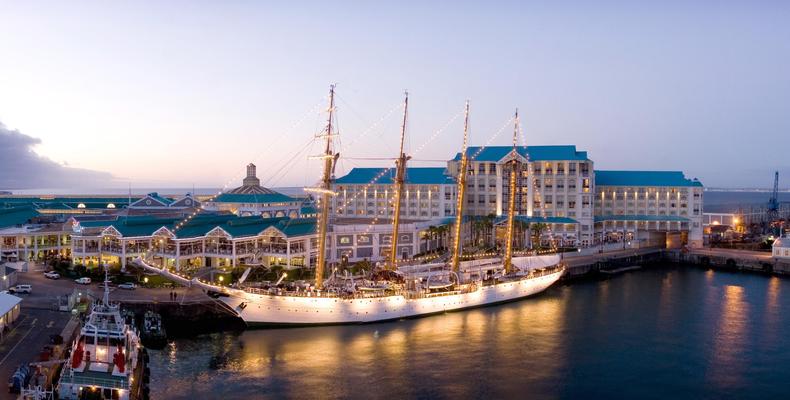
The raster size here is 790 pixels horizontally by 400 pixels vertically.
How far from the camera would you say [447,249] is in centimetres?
7262

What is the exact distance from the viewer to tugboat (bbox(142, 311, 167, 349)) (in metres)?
35.0

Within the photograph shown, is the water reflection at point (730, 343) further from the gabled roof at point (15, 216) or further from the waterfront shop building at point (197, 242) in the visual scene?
the gabled roof at point (15, 216)

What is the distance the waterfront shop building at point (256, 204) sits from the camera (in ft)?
252

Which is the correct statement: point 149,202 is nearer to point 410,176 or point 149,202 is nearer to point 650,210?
point 410,176

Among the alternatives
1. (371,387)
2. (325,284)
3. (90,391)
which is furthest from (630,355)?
(90,391)

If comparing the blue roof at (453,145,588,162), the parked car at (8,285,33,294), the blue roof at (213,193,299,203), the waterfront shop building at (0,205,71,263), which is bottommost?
the parked car at (8,285,33,294)

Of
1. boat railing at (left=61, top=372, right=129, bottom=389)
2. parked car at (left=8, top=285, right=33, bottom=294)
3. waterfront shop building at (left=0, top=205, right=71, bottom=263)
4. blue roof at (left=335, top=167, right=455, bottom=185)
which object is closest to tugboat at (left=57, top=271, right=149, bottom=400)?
boat railing at (left=61, top=372, right=129, bottom=389)

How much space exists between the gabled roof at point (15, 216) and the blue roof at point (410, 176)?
35.8 meters

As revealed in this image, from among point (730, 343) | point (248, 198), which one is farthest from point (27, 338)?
point (248, 198)

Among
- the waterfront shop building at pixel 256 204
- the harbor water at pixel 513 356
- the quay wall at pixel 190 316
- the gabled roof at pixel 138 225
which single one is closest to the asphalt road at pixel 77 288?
the quay wall at pixel 190 316

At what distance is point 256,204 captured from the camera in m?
77.8

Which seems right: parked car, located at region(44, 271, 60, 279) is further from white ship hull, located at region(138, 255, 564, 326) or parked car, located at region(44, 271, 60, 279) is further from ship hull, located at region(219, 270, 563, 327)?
ship hull, located at region(219, 270, 563, 327)

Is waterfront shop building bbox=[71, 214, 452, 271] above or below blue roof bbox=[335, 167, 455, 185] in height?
below

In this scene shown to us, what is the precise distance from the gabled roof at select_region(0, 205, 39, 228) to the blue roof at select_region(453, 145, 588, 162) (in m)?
48.3
